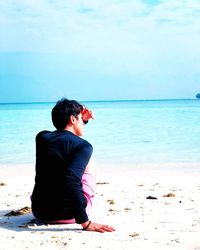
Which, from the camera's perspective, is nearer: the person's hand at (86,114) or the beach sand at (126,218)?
the beach sand at (126,218)

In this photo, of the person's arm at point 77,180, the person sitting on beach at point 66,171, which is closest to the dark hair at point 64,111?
the person sitting on beach at point 66,171

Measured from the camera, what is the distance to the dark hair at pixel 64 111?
4484mm

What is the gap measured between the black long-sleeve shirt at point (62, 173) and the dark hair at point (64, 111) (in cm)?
11

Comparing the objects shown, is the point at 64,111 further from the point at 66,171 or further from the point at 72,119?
the point at 66,171

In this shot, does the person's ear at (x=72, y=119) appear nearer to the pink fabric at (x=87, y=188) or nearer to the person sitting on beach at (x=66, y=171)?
the person sitting on beach at (x=66, y=171)

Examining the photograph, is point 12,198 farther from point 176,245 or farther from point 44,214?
point 176,245

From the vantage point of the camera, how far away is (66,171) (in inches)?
171

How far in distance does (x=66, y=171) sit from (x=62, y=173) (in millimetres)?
72

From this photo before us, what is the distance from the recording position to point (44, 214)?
4711 mm

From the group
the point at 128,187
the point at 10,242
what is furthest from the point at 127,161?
the point at 10,242

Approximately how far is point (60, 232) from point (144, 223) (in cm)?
90

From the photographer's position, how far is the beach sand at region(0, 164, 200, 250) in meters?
4.10

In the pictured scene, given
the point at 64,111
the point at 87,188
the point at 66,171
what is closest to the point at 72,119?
the point at 64,111

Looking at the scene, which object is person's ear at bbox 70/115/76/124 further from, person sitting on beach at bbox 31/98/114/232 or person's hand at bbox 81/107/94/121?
person's hand at bbox 81/107/94/121
